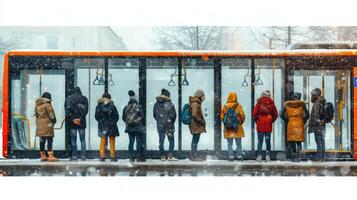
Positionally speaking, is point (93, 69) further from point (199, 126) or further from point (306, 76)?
point (306, 76)

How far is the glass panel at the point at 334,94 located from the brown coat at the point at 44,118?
232 inches

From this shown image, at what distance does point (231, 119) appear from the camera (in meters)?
15.0

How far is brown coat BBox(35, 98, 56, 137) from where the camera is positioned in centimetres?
1477

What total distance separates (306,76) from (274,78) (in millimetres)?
820

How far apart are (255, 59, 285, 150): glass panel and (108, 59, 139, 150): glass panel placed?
2945mm

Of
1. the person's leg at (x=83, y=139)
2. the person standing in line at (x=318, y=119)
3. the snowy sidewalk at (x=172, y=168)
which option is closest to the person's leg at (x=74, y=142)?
the person's leg at (x=83, y=139)

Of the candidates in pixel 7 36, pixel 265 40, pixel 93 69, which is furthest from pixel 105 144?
pixel 7 36

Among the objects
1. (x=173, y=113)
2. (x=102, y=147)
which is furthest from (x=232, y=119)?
(x=102, y=147)

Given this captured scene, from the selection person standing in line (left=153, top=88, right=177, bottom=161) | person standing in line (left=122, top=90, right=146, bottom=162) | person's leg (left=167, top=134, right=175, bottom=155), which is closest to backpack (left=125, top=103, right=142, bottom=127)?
person standing in line (left=122, top=90, right=146, bottom=162)

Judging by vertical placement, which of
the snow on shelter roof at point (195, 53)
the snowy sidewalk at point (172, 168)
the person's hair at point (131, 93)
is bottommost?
the snowy sidewalk at point (172, 168)

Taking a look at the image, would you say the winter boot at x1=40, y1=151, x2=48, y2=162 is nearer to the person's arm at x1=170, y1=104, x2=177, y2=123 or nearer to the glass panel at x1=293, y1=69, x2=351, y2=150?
the person's arm at x1=170, y1=104, x2=177, y2=123

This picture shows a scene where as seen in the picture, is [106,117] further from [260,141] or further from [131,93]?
[260,141]

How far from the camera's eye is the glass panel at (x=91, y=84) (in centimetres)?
1541

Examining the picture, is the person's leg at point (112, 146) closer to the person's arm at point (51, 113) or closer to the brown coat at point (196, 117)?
the person's arm at point (51, 113)
